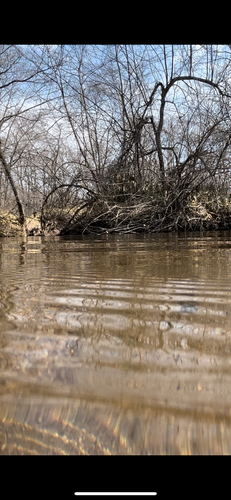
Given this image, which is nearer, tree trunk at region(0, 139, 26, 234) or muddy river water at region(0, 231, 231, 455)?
muddy river water at region(0, 231, 231, 455)

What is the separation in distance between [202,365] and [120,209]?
5.82m

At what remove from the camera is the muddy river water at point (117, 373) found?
0.48 m

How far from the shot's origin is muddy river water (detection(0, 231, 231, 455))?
0.48 metres

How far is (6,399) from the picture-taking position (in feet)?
1.88

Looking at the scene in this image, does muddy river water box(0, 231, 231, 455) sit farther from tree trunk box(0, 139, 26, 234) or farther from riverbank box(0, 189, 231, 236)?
tree trunk box(0, 139, 26, 234)

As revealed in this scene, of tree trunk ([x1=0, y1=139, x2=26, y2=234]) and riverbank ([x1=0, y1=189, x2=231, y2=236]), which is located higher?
tree trunk ([x1=0, y1=139, x2=26, y2=234])

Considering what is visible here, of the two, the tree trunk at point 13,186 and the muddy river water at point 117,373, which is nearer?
the muddy river water at point 117,373

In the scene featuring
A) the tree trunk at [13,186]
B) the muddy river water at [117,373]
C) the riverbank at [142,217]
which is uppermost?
the tree trunk at [13,186]

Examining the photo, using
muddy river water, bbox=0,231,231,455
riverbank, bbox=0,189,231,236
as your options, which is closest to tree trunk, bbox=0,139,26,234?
riverbank, bbox=0,189,231,236

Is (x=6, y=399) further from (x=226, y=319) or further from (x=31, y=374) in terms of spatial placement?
(x=226, y=319)

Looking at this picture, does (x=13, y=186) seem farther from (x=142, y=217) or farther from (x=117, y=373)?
(x=117, y=373)

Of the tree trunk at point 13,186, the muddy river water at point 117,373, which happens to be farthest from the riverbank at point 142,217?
the muddy river water at point 117,373

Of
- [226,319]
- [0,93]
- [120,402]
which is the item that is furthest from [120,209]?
[120,402]

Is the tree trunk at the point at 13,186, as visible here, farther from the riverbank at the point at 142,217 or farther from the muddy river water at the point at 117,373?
the muddy river water at the point at 117,373
